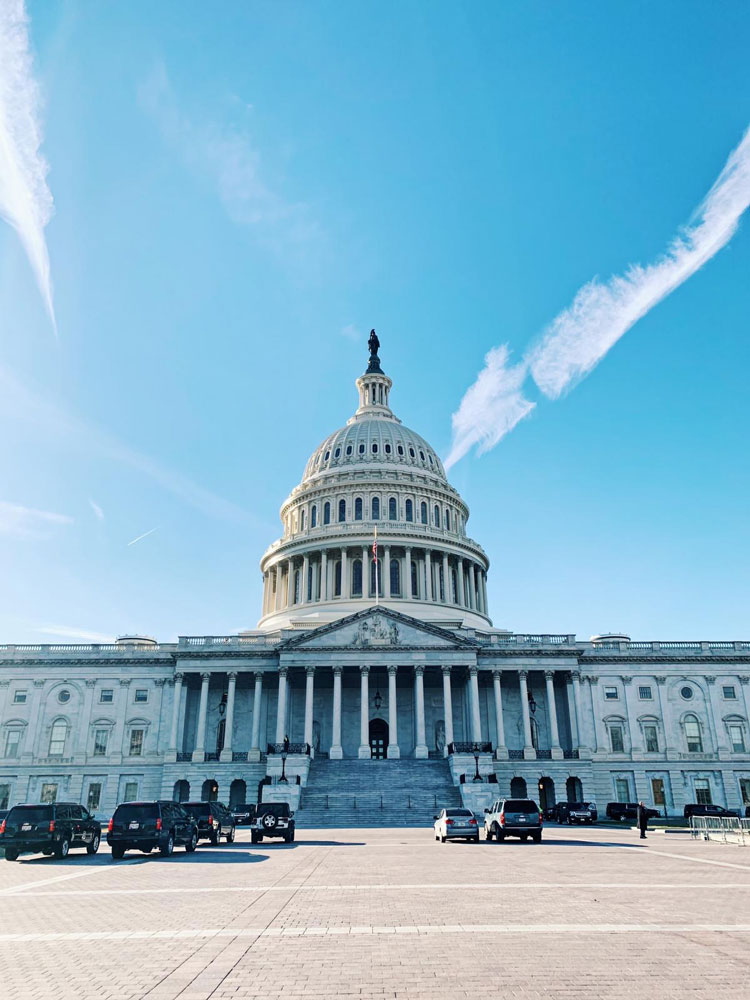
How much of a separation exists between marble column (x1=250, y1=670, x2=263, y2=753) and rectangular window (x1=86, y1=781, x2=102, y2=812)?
43.6 feet

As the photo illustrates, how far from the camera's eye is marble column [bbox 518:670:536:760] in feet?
216

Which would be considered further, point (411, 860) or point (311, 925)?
point (411, 860)

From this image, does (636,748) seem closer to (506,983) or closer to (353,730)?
(353,730)

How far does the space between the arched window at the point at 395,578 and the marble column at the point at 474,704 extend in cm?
1927

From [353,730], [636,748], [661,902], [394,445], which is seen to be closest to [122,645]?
[353,730]

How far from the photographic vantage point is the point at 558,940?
36.8ft

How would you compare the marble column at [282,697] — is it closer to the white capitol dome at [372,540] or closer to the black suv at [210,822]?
the white capitol dome at [372,540]

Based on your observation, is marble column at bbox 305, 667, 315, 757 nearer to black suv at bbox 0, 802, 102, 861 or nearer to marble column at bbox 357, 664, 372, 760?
marble column at bbox 357, 664, 372, 760

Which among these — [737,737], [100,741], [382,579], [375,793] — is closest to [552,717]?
[737,737]

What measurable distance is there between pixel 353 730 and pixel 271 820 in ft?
121

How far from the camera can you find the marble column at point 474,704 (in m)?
65.2

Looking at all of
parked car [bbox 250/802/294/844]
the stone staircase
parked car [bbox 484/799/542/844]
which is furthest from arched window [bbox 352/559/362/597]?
parked car [bbox 484/799/542/844]

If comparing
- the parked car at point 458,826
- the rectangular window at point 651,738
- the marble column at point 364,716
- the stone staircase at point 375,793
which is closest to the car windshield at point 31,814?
the parked car at point 458,826

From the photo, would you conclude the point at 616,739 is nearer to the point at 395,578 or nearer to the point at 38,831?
the point at 395,578
